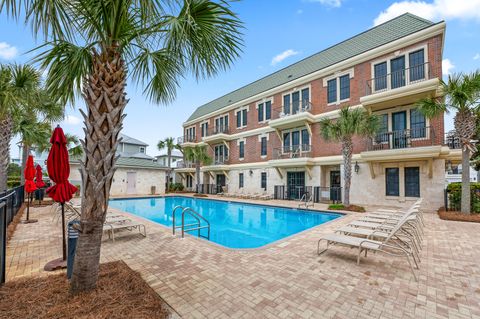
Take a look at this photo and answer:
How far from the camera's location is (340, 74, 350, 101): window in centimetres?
1599

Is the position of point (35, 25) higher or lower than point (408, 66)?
lower

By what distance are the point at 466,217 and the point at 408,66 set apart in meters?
8.98

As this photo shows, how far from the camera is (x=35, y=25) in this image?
9.71 ft

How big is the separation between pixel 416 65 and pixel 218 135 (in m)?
17.5

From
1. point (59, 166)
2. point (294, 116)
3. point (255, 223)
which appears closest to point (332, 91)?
point (294, 116)

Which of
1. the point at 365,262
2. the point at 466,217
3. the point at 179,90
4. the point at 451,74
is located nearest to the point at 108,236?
the point at 179,90

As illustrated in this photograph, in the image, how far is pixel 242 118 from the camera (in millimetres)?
24125

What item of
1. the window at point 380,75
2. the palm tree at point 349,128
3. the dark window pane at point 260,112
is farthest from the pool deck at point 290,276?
the dark window pane at point 260,112

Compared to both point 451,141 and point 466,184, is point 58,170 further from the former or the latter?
point 451,141

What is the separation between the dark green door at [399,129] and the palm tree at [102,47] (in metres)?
13.8

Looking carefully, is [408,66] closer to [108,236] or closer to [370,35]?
[370,35]

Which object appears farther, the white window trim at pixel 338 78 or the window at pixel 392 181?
the white window trim at pixel 338 78

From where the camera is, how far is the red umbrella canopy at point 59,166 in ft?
14.4

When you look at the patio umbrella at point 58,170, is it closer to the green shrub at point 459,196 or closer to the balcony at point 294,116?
the balcony at point 294,116
